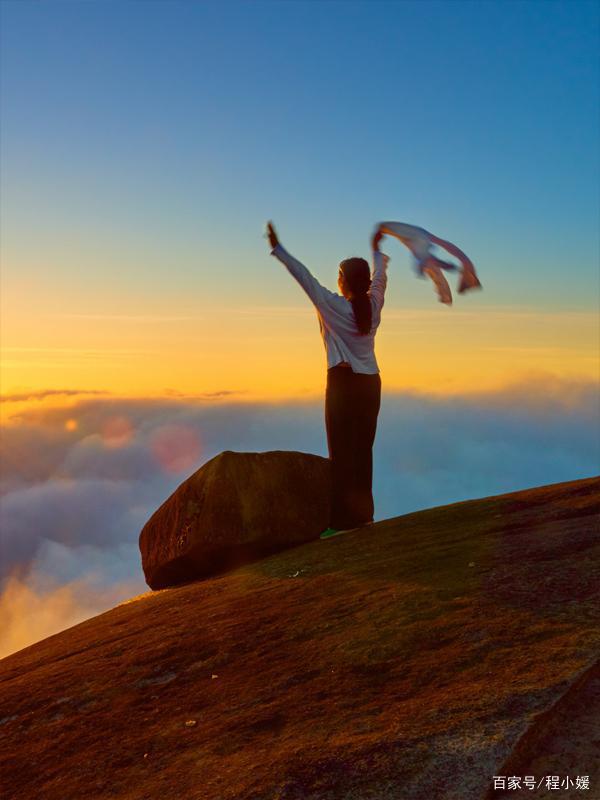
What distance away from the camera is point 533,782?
4.27 meters

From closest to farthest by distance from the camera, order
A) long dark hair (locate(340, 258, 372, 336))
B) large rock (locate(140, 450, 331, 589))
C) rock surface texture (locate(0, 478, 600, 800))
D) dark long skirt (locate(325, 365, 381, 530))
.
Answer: rock surface texture (locate(0, 478, 600, 800))
large rock (locate(140, 450, 331, 589))
long dark hair (locate(340, 258, 372, 336))
dark long skirt (locate(325, 365, 381, 530))

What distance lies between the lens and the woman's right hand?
33.5ft

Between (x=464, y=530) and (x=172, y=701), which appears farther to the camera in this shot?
(x=464, y=530)

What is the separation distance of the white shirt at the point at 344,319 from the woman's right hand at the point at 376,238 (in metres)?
0.09

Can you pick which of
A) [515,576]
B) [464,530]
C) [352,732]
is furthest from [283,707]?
[464,530]

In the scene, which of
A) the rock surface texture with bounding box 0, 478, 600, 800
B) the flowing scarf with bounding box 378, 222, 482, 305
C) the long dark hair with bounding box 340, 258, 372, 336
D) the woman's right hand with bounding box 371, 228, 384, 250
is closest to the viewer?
the rock surface texture with bounding box 0, 478, 600, 800

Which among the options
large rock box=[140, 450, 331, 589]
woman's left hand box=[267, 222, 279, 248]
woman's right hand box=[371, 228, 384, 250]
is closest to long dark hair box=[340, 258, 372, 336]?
woman's right hand box=[371, 228, 384, 250]

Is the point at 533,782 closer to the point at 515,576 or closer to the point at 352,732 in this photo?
the point at 352,732

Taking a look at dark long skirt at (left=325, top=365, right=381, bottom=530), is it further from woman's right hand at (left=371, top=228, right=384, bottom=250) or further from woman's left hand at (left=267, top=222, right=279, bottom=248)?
woman's left hand at (left=267, top=222, right=279, bottom=248)

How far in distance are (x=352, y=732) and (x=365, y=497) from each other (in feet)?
20.1

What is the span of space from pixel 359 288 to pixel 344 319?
1.45ft

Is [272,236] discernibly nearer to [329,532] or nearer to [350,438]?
[350,438]

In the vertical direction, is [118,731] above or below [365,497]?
below

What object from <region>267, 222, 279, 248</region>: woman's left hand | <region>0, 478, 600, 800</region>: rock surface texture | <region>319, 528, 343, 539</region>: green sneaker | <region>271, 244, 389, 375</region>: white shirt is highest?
<region>267, 222, 279, 248</region>: woman's left hand
